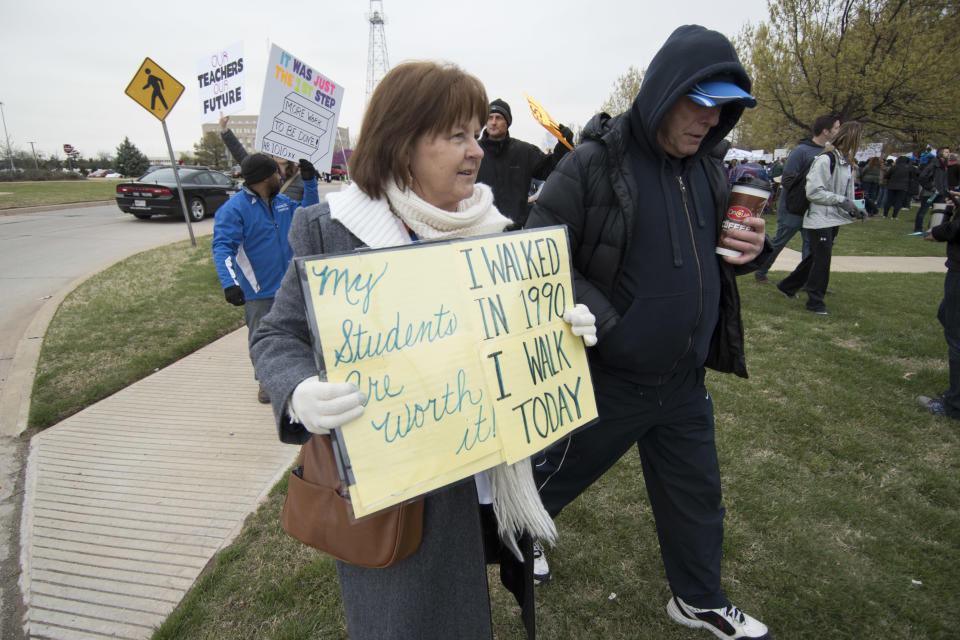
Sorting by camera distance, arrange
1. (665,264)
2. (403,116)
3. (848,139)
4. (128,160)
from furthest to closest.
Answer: (128,160) < (848,139) < (665,264) < (403,116)

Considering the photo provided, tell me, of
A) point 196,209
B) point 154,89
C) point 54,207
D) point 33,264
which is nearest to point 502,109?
point 154,89

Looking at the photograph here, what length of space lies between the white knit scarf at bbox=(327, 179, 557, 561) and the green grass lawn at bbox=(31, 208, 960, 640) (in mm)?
1011

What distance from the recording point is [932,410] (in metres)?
3.55

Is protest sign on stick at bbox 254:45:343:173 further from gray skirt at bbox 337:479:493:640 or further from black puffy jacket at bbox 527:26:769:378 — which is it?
gray skirt at bbox 337:479:493:640

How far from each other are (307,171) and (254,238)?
921 millimetres

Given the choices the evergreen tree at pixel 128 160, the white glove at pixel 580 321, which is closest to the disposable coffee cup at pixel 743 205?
the white glove at pixel 580 321

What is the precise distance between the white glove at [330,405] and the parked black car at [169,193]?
1511 cm

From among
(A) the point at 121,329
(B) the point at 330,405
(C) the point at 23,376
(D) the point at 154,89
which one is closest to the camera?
(B) the point at 330,405

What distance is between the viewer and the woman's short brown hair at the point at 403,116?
1.24m

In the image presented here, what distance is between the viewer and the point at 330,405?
3.20ft

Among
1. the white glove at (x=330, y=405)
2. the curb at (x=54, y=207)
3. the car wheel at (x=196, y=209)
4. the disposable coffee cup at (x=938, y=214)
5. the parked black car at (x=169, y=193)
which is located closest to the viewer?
the white glove at (x=330, y=405)

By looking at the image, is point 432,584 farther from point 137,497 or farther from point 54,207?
point 54,207

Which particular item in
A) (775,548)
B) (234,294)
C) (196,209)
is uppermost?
(196,209)

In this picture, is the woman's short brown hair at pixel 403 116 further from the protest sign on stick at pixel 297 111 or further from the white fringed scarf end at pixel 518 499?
the protest sign on stick at pixel 297 111
